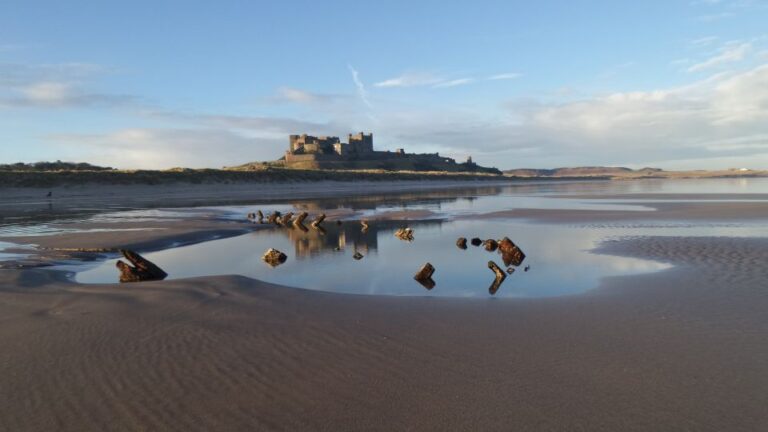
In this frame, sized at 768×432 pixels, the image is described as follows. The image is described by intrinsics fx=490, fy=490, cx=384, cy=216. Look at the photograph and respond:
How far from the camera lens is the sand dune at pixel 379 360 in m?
3.66

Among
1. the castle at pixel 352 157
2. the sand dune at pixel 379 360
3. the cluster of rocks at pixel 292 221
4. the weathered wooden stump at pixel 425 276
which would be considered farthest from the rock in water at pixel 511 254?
the castle at pixel 352 157

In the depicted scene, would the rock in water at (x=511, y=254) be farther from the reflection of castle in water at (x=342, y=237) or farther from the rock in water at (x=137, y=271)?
the rock in water at (x=137, y=271)

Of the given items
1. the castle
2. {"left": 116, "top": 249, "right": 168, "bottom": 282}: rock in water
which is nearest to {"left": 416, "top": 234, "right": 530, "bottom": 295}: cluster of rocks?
{"left": 116, "top": 249, "right": 168, "bottom": 282}: rock in water

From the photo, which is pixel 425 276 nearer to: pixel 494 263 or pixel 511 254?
pixel 494 263

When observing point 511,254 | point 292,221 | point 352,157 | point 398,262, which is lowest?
point 398,262

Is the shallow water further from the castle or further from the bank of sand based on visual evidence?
the castle

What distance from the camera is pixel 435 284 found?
8.58 metres

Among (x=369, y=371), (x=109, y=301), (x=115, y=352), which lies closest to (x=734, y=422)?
(x=369, y=371)

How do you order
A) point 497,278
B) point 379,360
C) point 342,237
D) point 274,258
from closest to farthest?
point 379,360, point 497,278, point 274,258, point 342,237

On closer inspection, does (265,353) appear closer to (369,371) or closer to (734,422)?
(369,371)

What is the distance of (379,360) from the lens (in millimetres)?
4762

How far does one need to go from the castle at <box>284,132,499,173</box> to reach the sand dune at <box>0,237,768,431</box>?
81.7 meters

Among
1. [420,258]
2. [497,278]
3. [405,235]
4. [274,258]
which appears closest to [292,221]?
[405,235]

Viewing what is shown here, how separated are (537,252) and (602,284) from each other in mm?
3760
